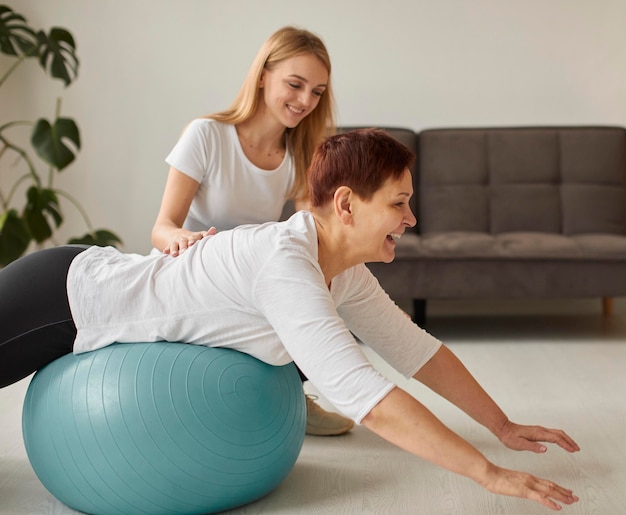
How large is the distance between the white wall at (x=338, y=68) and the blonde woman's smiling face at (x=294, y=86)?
236 centimetres

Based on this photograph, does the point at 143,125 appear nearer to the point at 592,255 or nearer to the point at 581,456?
the point at 592,255

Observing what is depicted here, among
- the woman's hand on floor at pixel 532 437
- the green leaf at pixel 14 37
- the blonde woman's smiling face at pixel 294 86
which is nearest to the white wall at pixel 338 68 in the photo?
the green leaf at pixel 14 37

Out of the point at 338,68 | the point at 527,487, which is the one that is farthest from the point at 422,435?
the point at 338,68

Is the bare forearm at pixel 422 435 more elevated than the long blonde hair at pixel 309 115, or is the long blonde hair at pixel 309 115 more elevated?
the long blonde hair at pixel 309 115

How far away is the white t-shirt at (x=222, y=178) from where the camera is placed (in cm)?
251

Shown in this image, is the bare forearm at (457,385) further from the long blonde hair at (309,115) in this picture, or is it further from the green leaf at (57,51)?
the green leaf at (57,51)

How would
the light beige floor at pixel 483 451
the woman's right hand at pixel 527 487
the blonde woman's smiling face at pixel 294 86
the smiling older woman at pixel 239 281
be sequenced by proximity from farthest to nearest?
the blonde woman's smiling face at pixel 294 86 < the light beige floor at pixel 483 451 < the smiling older woman at pixel 239 281 < the woman's right hand at pixel 527 487

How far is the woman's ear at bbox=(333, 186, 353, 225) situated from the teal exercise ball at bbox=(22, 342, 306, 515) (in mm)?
373

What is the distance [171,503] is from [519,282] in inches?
94.7

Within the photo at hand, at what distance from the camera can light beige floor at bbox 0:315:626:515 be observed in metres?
2.03

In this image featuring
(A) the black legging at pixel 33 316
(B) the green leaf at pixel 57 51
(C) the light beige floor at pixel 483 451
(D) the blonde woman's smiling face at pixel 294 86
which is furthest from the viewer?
(B) the green leaf at pixel 57 51

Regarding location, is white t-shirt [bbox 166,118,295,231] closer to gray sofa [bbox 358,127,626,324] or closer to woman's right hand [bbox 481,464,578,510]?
woman's right hand [bbox 481,464,578,510]

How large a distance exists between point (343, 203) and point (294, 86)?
0.74m

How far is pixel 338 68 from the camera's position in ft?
15.9
